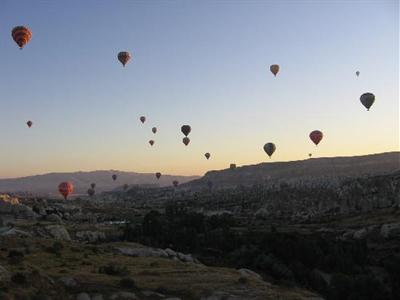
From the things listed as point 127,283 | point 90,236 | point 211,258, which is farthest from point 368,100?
point 127,283

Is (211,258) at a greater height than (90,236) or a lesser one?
lesser

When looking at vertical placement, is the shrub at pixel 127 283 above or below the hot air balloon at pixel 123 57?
below

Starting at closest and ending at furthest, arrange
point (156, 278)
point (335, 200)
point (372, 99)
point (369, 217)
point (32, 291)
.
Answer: point (32, 291) → point (156, 278) → point (372, 99) → point (369, 217) → point (335, 200)

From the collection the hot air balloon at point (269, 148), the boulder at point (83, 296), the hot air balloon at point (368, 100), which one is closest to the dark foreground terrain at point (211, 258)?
the boulder at point (83, 296)

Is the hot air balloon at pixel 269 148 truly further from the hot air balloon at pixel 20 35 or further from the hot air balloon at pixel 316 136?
the hot air balloon at pixel 20 35

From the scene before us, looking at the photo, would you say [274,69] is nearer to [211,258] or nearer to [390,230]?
[390,230]

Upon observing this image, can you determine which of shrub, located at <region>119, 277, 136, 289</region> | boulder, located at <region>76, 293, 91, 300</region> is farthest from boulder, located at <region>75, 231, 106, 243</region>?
boulder, located at <region>76, 293, 91, 300</region>

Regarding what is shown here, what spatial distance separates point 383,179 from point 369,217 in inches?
2308

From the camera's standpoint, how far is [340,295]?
137 feet

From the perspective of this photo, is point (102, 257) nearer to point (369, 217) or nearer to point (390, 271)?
point (390, 271)

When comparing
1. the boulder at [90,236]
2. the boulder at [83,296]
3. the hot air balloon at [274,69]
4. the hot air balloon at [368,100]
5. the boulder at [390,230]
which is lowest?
the boulder at [390,230]

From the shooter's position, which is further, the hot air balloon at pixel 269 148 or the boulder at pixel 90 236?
the hot air balloon at pixel 269 148

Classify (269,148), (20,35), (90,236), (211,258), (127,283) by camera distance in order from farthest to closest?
(269,148), (90,236), (20,35), (211,258), (127,283)

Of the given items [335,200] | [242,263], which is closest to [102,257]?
[242,263]
